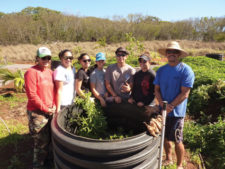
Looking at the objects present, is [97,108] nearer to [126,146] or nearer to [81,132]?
[81,132]

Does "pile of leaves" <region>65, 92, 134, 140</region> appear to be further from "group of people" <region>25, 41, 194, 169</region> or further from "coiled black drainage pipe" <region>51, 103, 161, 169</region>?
"coiled black drainage pipe" <region>51, 103, 161, 169</region>

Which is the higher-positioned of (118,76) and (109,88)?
(118,76)

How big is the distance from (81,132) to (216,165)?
2438 millimetres

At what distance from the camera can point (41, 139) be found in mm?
2520

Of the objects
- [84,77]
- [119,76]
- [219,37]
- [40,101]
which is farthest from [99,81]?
[219,37]

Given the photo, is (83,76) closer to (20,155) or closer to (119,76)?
(119,76)

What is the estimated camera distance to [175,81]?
7.66 feet

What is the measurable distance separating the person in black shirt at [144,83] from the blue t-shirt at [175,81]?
0.93 ft

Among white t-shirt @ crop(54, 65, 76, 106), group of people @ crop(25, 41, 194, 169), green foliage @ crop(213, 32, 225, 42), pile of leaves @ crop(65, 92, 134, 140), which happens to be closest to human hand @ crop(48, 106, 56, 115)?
group of people @ crop(25, 41, 194, 169)

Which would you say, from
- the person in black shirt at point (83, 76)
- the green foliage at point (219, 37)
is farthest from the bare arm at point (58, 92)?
the green foliage at point (219, 37)

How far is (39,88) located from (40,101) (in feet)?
0.62

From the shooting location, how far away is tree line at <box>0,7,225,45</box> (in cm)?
1889

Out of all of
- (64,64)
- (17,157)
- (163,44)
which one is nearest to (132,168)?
(64,64)

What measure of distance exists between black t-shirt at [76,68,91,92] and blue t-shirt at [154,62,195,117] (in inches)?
50.7
